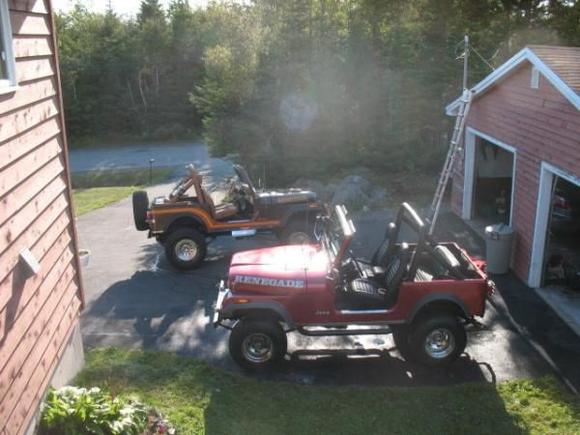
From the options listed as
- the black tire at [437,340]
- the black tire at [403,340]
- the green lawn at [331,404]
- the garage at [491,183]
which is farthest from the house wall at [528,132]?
the green lawn at [331,404]

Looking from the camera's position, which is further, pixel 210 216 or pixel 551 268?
pixel 210 216

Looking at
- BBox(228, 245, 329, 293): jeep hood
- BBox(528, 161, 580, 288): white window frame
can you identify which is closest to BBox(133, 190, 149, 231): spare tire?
BBox(228, 245, 329, 293): jeep hood

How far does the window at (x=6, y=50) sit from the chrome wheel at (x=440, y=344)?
560 cm

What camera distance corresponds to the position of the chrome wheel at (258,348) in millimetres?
7656

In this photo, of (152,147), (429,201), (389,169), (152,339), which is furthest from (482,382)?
(152,147)

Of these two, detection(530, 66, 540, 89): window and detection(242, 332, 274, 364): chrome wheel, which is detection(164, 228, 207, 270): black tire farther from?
detection(530, 66, 540, 89): window

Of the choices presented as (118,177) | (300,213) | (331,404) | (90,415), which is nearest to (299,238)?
(300,213)

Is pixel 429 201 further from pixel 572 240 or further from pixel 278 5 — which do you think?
pixel 278 5

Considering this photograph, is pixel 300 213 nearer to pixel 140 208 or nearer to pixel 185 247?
pixel 185 247

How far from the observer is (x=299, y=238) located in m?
12.1

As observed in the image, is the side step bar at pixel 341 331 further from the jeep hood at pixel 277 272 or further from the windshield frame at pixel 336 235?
the windshield frame at pixel 336 235

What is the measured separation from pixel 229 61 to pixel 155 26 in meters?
18.3

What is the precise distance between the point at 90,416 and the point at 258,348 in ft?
9.11

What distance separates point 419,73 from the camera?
1872 centimetres
